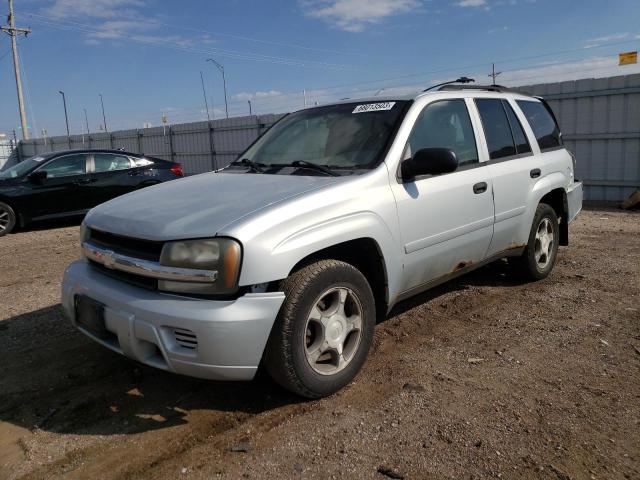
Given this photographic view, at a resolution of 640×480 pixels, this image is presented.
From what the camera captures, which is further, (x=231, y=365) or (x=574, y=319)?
(x=574, y=319)

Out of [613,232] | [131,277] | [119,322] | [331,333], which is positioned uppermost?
[131,277]

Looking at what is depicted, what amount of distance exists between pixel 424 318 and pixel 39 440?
2.82 m

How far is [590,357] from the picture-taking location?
350 centimetres

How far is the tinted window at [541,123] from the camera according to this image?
16.4 feet

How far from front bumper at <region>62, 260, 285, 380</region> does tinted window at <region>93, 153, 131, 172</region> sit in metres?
8.26

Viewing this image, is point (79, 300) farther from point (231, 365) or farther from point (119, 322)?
point (231, 365)

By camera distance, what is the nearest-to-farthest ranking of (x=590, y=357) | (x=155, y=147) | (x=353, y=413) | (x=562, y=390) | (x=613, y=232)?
(x=353, y=413) → (x=562, y=390) → (x=590, y=357) → (x=613, y=232) → (x=155, y=147)

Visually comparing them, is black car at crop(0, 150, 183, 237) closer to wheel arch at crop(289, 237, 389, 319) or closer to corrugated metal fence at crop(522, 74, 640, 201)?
wheel arch at crop(289, 237, 389, 319)

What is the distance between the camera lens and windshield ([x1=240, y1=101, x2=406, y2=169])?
353 cm

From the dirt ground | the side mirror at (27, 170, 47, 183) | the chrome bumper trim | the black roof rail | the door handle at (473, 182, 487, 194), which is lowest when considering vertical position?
the dirt ground

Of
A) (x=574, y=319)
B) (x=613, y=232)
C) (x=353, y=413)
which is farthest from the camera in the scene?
(x=613, y=232)

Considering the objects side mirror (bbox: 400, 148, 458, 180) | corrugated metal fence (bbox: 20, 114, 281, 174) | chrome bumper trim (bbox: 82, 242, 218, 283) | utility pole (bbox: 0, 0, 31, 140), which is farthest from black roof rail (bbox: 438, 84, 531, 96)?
utility pole (bbox: 0, 0, 31, 140)

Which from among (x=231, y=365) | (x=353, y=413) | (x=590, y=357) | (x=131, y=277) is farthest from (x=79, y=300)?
(x=590, y=357)

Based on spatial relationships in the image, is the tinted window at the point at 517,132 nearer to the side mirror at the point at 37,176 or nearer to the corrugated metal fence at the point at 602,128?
the corrugated metal fence at the point at 602,128
